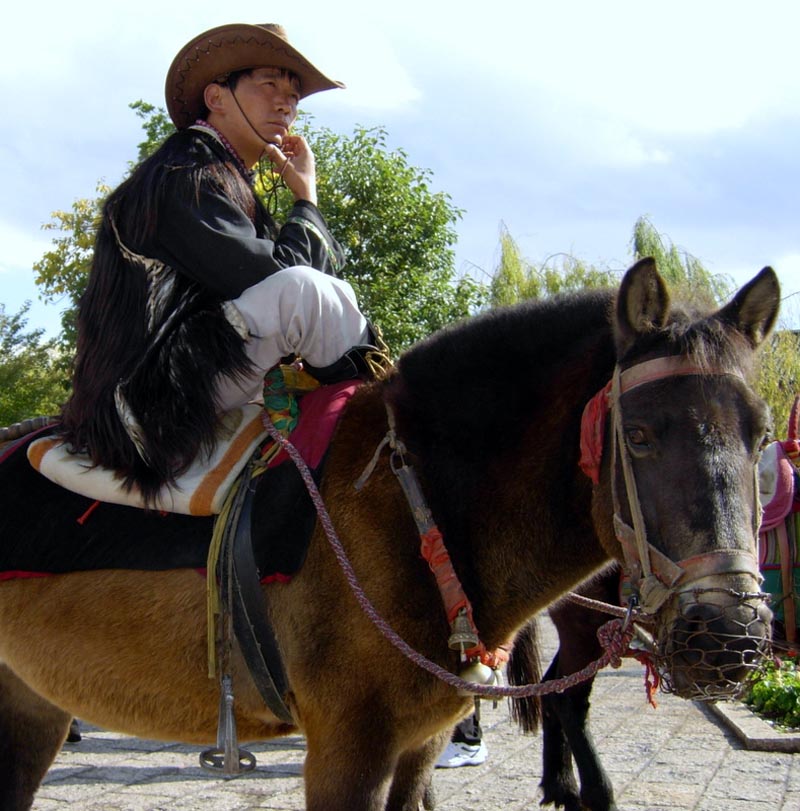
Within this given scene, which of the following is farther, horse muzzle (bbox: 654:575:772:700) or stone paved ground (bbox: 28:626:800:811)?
stone paved ground (bbox: 28:626:800:811)

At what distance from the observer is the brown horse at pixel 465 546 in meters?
2.15

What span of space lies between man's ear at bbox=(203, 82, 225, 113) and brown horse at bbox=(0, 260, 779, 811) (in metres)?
1.24

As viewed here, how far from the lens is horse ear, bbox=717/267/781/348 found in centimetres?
240

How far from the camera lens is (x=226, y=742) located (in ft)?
8.63

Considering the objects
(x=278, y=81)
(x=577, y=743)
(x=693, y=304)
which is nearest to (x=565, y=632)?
(x=577, y=743)

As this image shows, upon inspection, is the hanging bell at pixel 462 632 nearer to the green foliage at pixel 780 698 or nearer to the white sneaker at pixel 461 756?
the white sneaker at pixel 461 756

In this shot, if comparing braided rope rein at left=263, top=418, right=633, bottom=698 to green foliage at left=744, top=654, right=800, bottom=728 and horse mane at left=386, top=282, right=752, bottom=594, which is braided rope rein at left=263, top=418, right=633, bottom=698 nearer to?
horse mane at left=386, top=282, right=752, bottom=594

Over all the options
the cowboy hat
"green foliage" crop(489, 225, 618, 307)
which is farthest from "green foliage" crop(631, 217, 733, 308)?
the cowboy hat

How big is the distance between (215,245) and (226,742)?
151cm

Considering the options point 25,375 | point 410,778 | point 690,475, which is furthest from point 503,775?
point 25,375

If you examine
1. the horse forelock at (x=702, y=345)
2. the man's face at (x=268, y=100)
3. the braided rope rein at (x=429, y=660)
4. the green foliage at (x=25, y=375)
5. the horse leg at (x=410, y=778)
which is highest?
the green foliage at (x=25, y=375)

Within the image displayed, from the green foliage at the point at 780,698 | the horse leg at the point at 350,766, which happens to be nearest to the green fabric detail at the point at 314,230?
the horse leg at the point at 350,766

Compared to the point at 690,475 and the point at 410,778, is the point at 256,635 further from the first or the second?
the point at 690,475

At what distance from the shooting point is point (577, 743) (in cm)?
460
